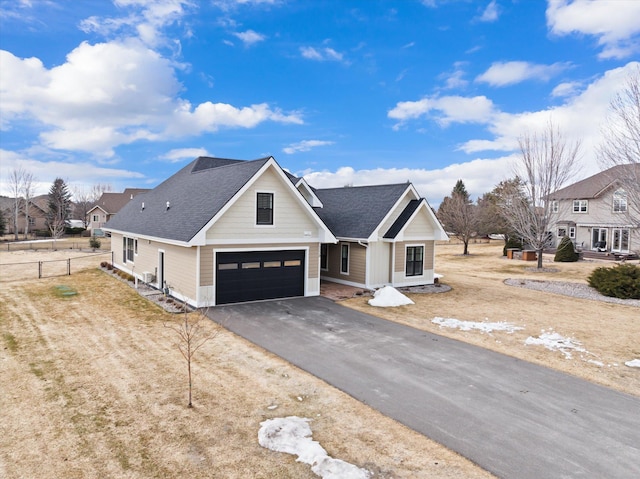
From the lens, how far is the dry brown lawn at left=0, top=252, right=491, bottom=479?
18.8 feet

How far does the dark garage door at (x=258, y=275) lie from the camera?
16.1m

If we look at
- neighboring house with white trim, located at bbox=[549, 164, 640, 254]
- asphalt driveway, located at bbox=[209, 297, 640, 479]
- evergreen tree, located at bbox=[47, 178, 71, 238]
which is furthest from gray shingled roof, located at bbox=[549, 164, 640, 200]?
evergreen tree, located at bbox=[47, 178, 71, 238]

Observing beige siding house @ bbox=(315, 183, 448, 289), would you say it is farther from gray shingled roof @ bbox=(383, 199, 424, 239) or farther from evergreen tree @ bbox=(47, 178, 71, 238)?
evergreen tree @ bbox=(47, 178, 71, 238)

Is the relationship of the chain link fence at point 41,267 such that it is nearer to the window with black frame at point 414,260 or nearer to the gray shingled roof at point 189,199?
the gray shingled roof at point 189,199

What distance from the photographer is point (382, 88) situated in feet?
77.3

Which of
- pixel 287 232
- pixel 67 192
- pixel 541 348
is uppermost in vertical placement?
pixel 67 192

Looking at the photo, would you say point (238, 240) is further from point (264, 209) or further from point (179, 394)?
point (179, 394)

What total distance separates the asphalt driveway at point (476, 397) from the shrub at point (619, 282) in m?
12.9

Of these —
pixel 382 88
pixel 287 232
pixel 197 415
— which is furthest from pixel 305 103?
pixel 197 415

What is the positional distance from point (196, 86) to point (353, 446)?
2116 cm

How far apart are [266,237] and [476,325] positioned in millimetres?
8813

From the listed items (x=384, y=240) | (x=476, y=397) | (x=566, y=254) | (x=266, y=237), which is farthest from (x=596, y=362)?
(x=566, y=254)

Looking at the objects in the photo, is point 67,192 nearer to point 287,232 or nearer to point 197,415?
point 287,232

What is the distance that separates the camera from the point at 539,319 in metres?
15.1
